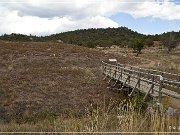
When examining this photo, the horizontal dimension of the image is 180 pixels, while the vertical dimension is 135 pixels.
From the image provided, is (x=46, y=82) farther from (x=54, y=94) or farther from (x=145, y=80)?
(x=145, y=80)

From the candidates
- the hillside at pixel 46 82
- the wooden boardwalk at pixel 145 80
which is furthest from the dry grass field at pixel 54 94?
the wooden boardwalk at pixel 145 80

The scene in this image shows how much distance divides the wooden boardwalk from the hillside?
3.73 feet

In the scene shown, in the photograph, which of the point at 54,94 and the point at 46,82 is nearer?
the point at 54,94

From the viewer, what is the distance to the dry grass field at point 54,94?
1116cm

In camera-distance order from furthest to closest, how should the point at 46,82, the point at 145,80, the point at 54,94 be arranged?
the point at 46,82 < the point at 54,94 < the point at 145,80

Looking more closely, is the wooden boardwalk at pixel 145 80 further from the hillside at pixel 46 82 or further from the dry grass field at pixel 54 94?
the hillside at pixel 46 82

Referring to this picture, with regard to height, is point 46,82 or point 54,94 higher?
point 46,82

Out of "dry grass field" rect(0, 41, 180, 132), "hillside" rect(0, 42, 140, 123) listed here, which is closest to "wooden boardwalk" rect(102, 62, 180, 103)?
"dry grass field" rect(0, 41, 180, 132)

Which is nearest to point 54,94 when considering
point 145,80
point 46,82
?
point 46,82

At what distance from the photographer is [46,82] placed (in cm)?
3195

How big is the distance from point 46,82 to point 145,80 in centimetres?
1501

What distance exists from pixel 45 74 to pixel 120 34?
393 feet

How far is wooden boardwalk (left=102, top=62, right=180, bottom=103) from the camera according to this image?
14984 millimetres

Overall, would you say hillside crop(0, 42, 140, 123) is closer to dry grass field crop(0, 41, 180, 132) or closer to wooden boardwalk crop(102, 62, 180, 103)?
dry grass field crop(0, 41, 180, 132)
